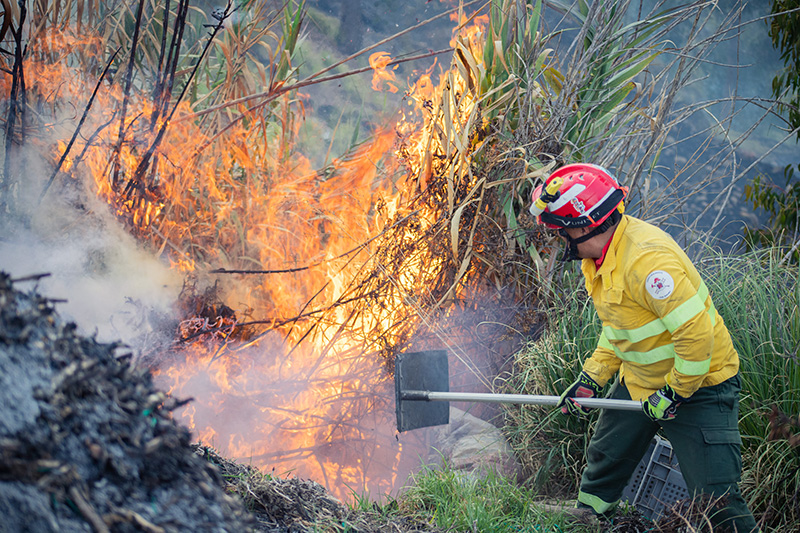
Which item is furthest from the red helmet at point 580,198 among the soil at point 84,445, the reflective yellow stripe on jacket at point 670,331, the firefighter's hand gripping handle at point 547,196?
the soil at point 84,445

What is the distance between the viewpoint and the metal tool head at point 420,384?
3.65 metres

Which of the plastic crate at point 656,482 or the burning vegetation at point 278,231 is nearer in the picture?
the plastic crate at point 656,482

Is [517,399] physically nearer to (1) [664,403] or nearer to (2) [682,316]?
(1) [664,403]

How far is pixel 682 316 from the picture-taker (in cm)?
255

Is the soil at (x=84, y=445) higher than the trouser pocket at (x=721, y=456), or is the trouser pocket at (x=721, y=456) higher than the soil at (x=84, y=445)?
the soil at (x=84, y=445)

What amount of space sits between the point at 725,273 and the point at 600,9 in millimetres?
2191

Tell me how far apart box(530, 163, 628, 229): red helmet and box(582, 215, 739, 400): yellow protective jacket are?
156 mm

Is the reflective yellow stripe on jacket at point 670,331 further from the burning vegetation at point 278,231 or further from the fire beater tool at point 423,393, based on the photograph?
the burning vegetation at point 278,231

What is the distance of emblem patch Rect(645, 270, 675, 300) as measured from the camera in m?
2.55

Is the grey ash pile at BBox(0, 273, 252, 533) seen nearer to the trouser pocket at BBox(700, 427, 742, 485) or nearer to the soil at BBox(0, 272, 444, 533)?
the soil at BBox(0, 272, 444, 533)

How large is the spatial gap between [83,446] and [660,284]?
2390mm

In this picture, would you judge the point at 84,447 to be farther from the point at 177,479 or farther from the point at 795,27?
the point at 795,27

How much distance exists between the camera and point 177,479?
1.27 metres

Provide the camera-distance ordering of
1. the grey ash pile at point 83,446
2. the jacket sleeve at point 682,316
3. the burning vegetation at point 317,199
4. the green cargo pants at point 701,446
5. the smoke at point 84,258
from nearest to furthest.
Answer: the grey ash pile at point 83,446 < the jacket sleeve at point 682,316 < the green cargo pants at point 701,446 < the smoke at point 84,258 < the burning vegetation at point 317,199
